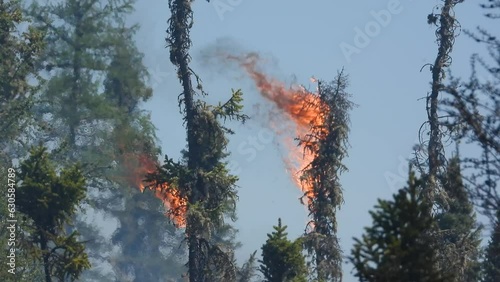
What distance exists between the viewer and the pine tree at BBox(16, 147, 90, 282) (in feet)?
132

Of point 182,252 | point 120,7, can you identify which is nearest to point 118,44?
point 120,7

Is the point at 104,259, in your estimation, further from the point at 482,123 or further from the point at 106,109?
the point at 482,123

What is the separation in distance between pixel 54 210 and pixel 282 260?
23.1 ft

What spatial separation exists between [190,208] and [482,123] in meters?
25.2

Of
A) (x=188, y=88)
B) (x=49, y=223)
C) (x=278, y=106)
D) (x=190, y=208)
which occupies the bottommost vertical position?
(x=49, y=223)

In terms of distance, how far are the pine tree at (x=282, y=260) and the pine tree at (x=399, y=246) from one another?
17201 millimetres

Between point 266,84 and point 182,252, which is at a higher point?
point 182,252

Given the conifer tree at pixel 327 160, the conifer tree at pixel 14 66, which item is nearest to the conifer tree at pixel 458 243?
the conifer tree at pixel 327 160

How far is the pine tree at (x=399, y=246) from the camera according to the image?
78.4 feet

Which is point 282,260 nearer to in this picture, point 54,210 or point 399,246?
point 54,210

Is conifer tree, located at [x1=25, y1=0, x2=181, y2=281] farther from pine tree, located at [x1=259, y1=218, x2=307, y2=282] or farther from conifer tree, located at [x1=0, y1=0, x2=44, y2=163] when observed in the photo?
pine tree, located at [x1=259, y1=218, x2=307, y2=282]

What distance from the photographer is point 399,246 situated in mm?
23984

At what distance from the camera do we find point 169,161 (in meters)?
49.1

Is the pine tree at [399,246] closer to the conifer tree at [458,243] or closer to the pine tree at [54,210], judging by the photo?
the conifer tree at [458,243]
